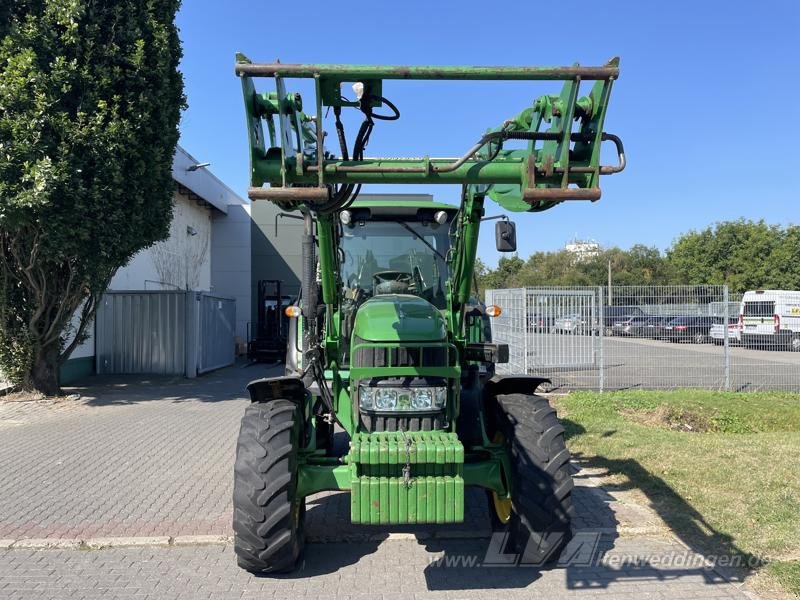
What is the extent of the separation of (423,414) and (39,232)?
9.28m

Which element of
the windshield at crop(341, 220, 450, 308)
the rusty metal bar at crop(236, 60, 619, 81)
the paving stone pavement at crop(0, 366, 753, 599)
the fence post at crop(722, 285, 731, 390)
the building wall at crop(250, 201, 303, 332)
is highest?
the building wall at crop(250, 201, 303, 332)

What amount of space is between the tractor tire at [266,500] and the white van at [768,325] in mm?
12249

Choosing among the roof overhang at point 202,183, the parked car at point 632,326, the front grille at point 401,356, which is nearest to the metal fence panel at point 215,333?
the roof overhang at point 202,183

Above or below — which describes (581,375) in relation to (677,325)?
below

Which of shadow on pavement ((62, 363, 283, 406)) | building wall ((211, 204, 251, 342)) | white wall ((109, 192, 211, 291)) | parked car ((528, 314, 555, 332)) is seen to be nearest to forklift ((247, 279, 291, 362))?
white wall ((109, 192, 211, 291))

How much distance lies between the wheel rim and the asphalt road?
8.24 meters

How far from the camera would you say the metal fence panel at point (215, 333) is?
16.7 m

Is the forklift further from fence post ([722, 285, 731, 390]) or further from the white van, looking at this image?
the white van

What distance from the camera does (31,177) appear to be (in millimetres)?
9570

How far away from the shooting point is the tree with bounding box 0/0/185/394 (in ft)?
31.7

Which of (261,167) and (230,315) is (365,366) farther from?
(230,315)

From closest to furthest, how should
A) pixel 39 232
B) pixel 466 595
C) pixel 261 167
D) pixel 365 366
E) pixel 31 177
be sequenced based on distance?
pixel 261 167 < pixel 466 595 < pixel 365 366 < pixel 31 177 < pixel 39 232

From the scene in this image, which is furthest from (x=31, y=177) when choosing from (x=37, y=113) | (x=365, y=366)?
(x=365, y=366)

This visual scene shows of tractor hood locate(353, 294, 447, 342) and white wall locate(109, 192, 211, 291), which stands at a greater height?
white wall locate(109, 192, 211, 291)
